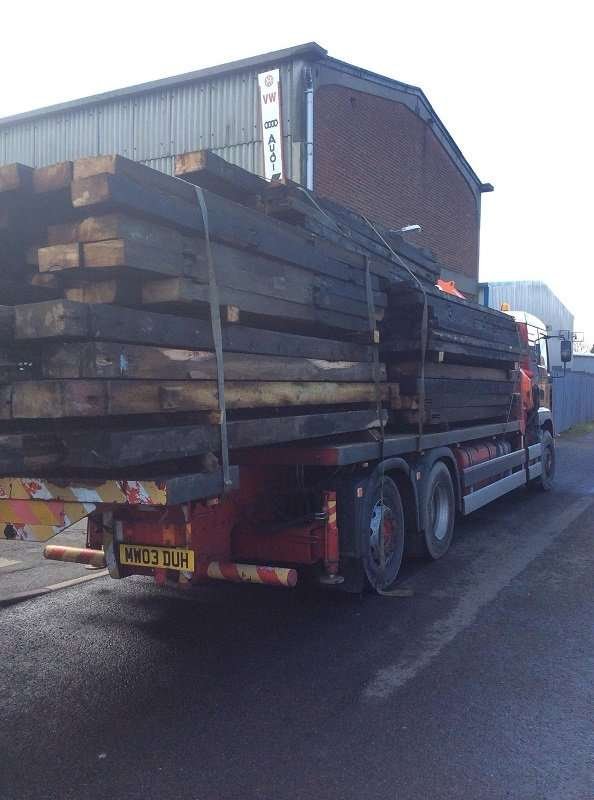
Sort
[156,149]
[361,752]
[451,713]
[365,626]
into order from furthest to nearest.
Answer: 1. [156,149]
2. [365,626]
3. [451,713]
4. [361,752]

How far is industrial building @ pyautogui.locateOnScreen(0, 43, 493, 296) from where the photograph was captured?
14383mm

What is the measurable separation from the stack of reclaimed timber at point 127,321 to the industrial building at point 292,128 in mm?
10247

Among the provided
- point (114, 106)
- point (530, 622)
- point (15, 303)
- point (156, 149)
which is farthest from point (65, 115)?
point (530, 622)

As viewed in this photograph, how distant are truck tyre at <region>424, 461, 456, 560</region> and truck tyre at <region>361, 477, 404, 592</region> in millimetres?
610

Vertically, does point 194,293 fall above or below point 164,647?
above

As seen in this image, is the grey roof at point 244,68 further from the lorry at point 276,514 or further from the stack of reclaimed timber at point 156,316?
the stack of reclaimed timber at point 156,316

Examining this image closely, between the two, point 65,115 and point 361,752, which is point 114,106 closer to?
point 65,115

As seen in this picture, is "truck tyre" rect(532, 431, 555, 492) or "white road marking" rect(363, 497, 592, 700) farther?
"truck tyre" rect(532, 431, 555, 492)

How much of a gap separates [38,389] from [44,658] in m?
2.19

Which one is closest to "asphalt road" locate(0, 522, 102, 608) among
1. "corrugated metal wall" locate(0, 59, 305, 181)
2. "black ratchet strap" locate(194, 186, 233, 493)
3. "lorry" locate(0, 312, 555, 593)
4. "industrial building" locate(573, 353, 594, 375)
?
"lorry" locate(0, 312, 555, 593)

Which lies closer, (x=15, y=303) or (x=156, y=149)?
(x=15, y=303)

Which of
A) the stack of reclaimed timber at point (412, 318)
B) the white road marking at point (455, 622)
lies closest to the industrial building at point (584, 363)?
the stack of reclaimed timber at point (412, 318)

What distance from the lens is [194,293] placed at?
412 cm

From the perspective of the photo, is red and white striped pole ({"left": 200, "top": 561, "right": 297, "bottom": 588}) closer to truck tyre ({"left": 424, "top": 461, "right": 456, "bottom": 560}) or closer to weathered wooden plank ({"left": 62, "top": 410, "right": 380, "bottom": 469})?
weathered wooden plank ({"left": 62, "top": 410, "right": 380, "bottom": 469})
